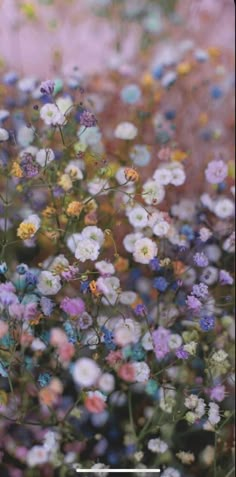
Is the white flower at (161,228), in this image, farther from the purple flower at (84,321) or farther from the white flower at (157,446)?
the white flower at (157,446)

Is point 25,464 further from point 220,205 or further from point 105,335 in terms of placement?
point 220,205

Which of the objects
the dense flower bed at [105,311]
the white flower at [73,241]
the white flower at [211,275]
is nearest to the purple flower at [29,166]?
the dense flower bed at [105,311]

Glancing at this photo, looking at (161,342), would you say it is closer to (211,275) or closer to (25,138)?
(211,275)

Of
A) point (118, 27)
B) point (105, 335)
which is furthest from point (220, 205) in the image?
point (118, 27)

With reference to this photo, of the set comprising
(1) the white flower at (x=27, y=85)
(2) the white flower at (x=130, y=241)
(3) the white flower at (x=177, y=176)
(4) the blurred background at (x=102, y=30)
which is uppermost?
(4) the blurred background at (x=102, y=30)

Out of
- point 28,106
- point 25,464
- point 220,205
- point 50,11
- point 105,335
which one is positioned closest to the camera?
point 105,335

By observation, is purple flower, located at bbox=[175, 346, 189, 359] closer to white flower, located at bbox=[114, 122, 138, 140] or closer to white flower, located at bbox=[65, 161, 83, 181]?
white flower, located at bbox=[65, 161, 83, 181]
